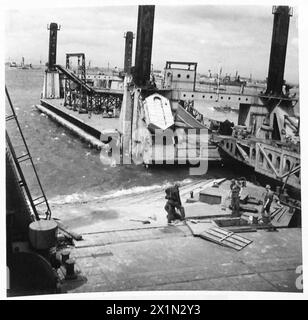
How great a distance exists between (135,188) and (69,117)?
22884 millimetres

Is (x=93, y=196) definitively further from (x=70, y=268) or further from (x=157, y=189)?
(x=70, y=268)

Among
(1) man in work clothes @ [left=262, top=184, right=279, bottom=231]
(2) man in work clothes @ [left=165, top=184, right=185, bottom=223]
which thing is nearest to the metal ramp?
(2) man in work clothes @ [left=165, top=184, right=185, bottom=223]

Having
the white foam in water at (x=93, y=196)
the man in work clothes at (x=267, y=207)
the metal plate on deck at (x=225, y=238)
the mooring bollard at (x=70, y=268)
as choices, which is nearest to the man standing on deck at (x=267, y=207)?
the man in work clothes at (x=267, y=207)

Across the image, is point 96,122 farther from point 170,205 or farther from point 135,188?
point 170,205

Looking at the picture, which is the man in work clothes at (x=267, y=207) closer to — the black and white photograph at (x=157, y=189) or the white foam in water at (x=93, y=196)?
the black and white photograph at (x=157, y=189)

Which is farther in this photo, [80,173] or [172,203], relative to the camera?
[80,173]

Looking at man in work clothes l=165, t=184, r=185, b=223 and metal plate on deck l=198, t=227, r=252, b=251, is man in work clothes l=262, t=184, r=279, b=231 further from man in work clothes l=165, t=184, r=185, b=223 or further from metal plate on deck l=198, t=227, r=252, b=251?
man in work clothes l=165, t=184, r=185, b=223

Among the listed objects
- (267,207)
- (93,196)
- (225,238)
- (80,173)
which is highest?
(267,207)

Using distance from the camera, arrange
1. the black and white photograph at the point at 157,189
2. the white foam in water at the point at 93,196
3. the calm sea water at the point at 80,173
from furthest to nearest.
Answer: the calm sea water at the point at 80,173 < the white foam in water at the point at 93,196 < the black and white photograph at the point at 157,189

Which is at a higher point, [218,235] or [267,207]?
[267,207]

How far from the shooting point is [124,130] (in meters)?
27.3

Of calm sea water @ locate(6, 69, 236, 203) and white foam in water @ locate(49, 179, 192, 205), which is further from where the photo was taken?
calm sea water @ locate(6, 69, 236, 203)

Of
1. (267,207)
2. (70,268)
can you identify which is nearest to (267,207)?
(267,207)
